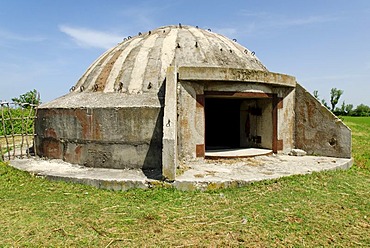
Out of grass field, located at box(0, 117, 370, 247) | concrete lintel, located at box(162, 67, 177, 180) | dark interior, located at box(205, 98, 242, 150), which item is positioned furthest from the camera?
dark interior, located at box(205, 98, 242, 150)

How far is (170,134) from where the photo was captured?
675cm

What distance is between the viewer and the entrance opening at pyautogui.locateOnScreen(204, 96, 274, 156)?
10.5m

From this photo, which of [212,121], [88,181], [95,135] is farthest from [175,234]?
[212,121]

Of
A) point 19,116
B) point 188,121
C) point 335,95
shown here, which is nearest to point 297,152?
point 188,121

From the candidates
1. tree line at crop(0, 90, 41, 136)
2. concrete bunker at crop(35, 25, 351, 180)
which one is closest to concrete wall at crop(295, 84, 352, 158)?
concrete bunker at crop(35, 25, 351, 180)

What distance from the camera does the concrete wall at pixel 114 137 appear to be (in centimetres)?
804

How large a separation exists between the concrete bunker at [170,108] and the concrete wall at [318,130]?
28mm

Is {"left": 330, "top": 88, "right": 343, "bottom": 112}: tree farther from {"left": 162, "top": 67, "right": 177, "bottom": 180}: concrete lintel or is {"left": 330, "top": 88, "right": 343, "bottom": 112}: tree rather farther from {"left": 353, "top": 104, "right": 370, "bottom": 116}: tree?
{"left": 162, "top": 67, "right": 177, "bottom": 180}: concrete lintel

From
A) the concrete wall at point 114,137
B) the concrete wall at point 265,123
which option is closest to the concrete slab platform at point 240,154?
the concrete wall at point 265,123

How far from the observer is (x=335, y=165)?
333 inches

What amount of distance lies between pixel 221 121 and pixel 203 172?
6.90 meters

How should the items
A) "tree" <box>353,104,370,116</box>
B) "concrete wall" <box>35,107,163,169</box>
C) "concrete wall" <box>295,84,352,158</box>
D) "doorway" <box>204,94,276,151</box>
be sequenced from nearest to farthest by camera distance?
"concrete wall" <box>35,107,163,169</box> → "concrete wall" <box>295,84,352,158</box> → "doorway" <box>204,94,276,151</box> → "tree" <box>353,104,370,116</box>

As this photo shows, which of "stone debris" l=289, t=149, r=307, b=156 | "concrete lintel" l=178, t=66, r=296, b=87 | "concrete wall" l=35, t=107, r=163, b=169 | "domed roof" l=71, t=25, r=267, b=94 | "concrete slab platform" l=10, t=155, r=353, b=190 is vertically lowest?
"concrete slab platform" l=10, t=155, r=353, b=190

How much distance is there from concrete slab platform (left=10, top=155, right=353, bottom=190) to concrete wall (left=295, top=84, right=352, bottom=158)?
1.55 feet
